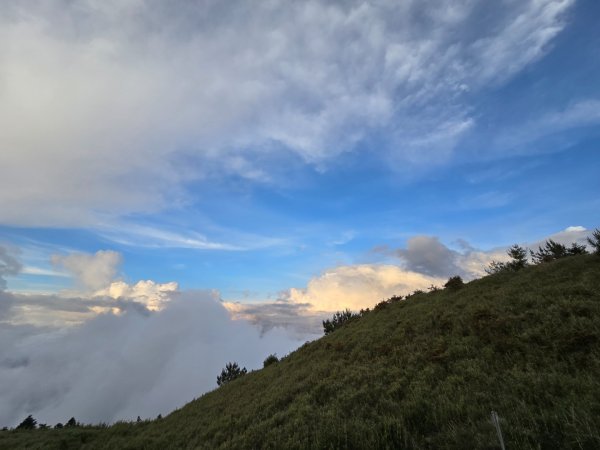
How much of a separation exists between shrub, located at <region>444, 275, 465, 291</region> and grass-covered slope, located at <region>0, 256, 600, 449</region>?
1.48 metres

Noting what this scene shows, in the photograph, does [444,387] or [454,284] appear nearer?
[444,387]

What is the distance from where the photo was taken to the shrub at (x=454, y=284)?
25.1 meters

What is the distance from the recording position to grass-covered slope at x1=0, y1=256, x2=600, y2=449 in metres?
7.65

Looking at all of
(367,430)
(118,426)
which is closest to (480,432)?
(367,430)

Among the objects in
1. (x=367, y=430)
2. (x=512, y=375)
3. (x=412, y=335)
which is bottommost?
(x=367, y=430)

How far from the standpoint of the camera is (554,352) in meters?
10.5

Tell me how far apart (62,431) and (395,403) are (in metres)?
26.2

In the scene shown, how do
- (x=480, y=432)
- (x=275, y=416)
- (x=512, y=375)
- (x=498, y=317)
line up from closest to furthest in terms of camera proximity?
(x=480, y=432), (x=512, y=375), (x=275, y=416), (x=498, y=317)

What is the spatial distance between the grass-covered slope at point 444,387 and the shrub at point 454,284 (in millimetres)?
1483

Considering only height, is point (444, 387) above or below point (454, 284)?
below

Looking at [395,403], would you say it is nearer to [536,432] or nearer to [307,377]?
[536,432]

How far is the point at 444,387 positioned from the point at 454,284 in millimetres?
16813

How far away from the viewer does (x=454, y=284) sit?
25.5 meters

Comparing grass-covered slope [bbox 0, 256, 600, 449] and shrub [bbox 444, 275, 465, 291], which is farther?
shrub [bbox 444, 275, 465, 291]
